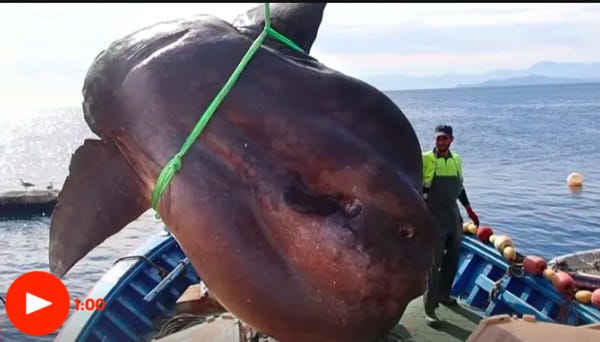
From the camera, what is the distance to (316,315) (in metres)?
2.46

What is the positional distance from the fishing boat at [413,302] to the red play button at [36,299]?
1077 mm

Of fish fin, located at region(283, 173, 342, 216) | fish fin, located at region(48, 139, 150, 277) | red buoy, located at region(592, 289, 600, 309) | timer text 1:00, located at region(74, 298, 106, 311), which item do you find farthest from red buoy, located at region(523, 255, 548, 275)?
fish fin, located at region(283, 173, 342, 216)

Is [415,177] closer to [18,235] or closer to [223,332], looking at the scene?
[223,332]

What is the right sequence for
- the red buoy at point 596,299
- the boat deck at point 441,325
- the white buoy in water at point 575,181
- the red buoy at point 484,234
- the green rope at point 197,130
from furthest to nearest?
the white buoy in water at point 575,181 → the red buoy at point 484,234 → the red buoy at point 596,299 → the boat deck at point 441,325 → the green rope at point 197,130

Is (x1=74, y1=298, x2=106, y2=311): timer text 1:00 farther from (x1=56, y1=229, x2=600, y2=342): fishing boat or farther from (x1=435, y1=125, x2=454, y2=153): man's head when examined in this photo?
(x1=435, y1=125, x2=454, y2=153): man's head

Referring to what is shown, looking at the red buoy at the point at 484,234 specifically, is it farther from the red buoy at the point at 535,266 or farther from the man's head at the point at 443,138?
the man's head at the point at 443,138

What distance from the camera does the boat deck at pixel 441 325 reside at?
262 inches

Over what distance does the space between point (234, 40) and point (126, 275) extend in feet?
20.5

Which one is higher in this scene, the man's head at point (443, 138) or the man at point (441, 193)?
the man's head at point (443, 138)

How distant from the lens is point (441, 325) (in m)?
7.00

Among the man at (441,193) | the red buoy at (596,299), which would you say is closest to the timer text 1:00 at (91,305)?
the man at (441,193)

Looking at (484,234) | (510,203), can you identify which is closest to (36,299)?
(484,234)

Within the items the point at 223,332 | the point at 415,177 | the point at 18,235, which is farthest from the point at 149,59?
the point at 18,235

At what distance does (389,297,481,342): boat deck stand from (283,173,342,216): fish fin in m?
4.17
